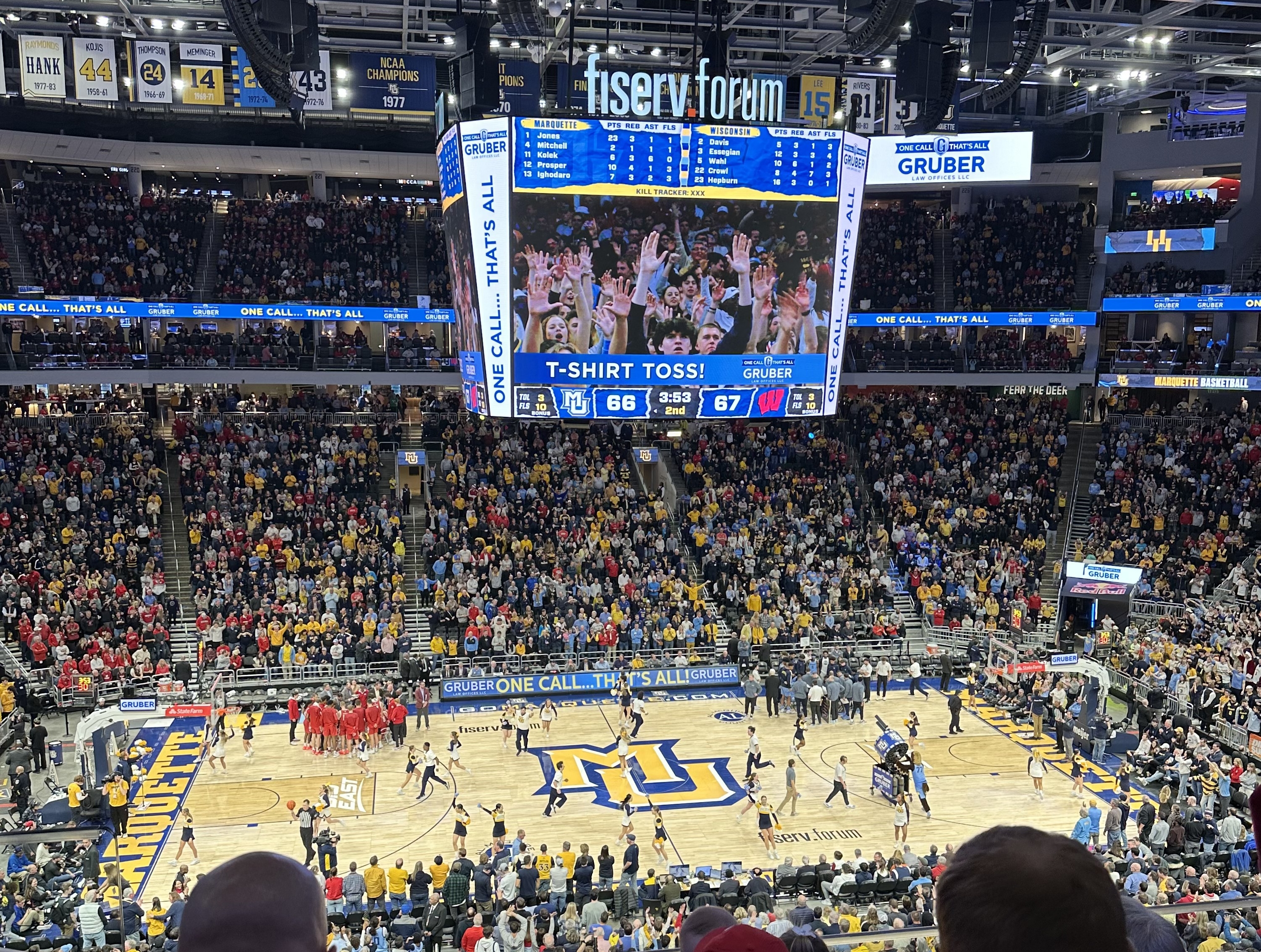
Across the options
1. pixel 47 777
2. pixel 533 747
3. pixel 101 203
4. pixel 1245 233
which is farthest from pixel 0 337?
pixel 1245 233

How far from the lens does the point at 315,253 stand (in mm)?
40500

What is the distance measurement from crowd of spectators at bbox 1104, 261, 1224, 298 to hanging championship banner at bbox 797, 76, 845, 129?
59.2 feet

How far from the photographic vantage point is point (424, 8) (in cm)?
2738

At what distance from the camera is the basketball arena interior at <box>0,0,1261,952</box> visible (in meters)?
20.5

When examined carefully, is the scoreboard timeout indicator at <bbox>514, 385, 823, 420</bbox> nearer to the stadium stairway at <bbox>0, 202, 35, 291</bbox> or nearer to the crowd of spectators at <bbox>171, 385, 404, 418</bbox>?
the crowd of spectators at <bbox>171, 385, 404, 418</bbox>

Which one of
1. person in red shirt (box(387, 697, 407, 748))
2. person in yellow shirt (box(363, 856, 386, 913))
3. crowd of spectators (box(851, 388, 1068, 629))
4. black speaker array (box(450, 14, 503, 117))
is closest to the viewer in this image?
person in yellow shirt (box(363, 856, 386, 913))

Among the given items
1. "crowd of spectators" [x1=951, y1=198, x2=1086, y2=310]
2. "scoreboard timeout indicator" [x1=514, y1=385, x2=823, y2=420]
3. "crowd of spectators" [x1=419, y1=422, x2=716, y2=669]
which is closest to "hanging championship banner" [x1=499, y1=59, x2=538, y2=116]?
"scoreboard timeout indicator" [x1=514, y1=385, x2=823, y2=420]

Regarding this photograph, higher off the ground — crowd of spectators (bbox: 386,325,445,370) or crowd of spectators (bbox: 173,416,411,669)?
crowd of spectators (bbox: 386,325,445,370)

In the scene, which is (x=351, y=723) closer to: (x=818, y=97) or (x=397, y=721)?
(x=397, y=721)

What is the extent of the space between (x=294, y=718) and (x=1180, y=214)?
3429cm

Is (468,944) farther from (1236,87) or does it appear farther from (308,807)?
(1236,87)

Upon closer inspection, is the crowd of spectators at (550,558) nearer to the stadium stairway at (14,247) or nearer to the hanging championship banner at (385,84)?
the hanging championship banner at (385,84)

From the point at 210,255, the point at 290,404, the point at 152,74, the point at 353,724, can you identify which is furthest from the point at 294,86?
the point at 353,724

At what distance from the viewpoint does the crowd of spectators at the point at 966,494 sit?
34219 mm
